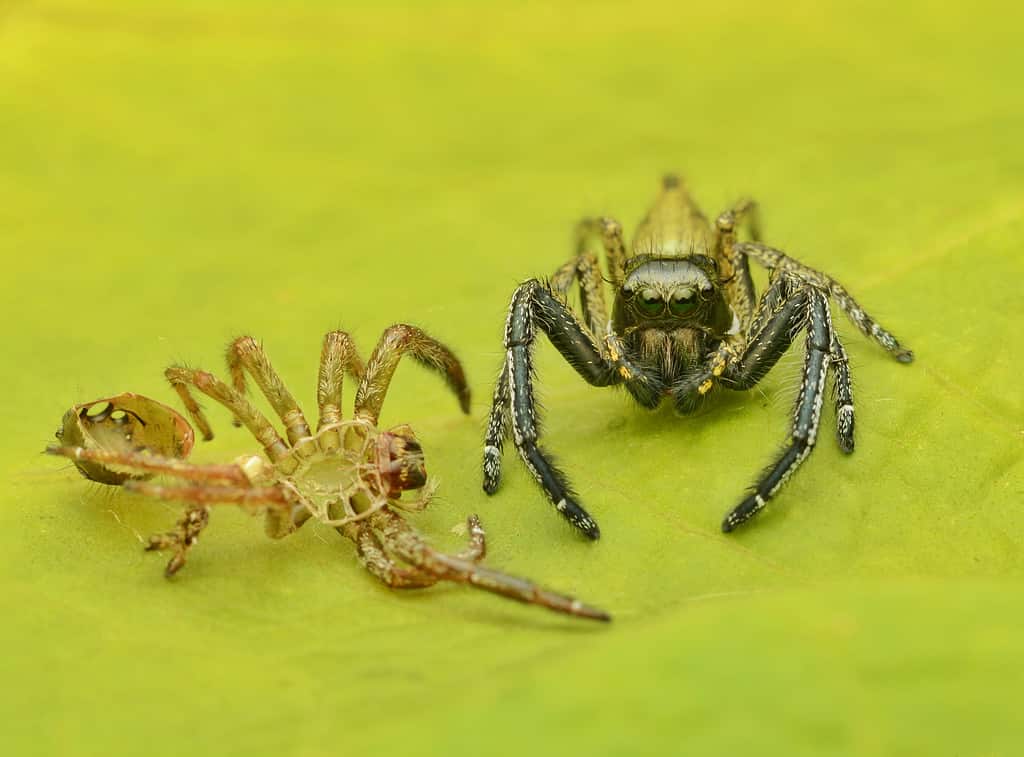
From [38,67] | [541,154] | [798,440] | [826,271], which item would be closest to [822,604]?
[798,440]

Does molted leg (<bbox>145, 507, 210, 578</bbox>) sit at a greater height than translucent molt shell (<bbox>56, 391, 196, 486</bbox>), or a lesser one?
lesser

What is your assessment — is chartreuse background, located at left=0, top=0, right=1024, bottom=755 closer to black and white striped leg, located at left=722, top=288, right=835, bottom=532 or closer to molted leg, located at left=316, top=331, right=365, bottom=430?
black and white striped leg, located at left=722, top=288, right=835, bottom=532

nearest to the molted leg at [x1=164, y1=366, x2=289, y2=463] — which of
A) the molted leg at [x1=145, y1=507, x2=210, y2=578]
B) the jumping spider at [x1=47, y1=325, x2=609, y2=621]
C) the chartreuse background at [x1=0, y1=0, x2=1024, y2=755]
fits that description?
the jumping spider at [x1=47, y1=325, x2=609, y2=621]

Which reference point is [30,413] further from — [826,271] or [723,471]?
[826,271]

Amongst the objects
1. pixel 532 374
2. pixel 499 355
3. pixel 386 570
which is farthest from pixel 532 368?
pixel 386 570

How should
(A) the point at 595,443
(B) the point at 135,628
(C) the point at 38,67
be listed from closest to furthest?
(B) the point at 135,628
(A) the point at 595,443
(C) the point at 38,67

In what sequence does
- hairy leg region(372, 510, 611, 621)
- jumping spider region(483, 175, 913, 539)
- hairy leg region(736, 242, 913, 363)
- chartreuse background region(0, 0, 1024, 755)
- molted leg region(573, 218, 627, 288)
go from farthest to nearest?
molted leg region(573, 218, 627, 288), hairy leg region(736, 242, 913, 363), jumping spider region(483, 175, 913, 539), hairy leg region(372, 510, 611, 621), chartreuse background region(0, 0, 1024, 755)

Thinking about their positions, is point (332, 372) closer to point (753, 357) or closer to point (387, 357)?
point (387, 357)
